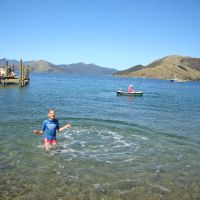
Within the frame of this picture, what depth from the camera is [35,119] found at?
27234 millimetres

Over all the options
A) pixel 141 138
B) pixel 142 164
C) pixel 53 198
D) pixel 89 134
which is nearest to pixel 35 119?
pixel 89 134

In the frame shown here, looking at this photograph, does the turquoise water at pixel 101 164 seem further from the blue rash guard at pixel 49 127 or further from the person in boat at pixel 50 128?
the blue rash guard at pixel 49 127

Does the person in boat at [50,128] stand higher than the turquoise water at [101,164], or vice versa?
the person in boat at [50,128]

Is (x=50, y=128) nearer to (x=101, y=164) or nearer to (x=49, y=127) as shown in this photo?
(x=49, y=127)

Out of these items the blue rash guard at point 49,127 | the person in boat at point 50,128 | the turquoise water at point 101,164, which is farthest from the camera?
the blue rash guard at point 49,127

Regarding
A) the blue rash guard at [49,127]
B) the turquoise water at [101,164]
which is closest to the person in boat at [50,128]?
the blue rash guard at [49,127]

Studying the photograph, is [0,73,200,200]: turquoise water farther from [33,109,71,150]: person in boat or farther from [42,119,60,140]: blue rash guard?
[42,119,60,140]: blue rash guard

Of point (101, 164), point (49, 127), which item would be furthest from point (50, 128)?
point (101, 164)

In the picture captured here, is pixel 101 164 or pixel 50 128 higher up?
pixel 50 128

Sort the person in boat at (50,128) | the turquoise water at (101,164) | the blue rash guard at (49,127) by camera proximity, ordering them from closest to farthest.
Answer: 1. the turquoise water at (101,164)
2. the person in boat at (50,128)
3. the blue rash guard at (49,127)

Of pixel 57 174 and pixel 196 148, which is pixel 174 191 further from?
pixel 196 148

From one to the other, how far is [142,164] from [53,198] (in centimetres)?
584

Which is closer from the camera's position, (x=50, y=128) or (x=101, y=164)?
(x=101, y=164)

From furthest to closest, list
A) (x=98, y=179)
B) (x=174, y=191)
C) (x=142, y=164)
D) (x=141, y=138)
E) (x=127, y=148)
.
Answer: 1. (x=141, y=138)
2. (x=127, y=148)
3. (x=142, y=164)
4. (x=98, y=179)
5. (x=174, y=191)
